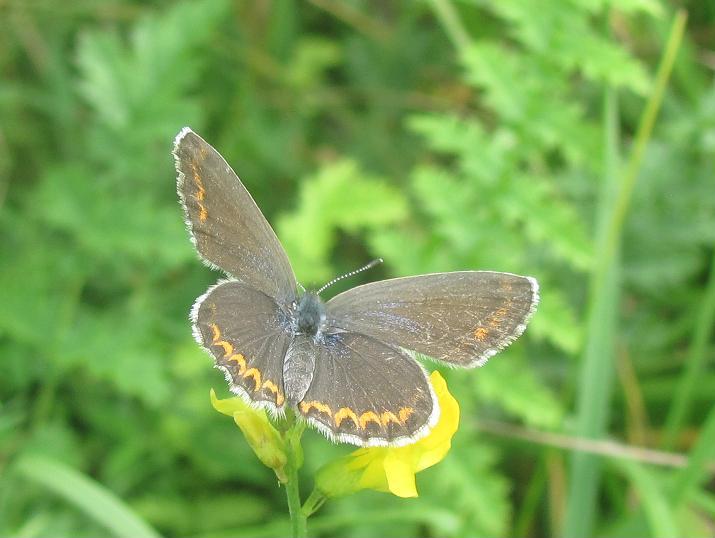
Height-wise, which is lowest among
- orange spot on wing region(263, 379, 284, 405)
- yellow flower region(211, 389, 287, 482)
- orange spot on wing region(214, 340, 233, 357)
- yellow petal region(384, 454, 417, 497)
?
yellow petal region(384, 454, 417, 497)

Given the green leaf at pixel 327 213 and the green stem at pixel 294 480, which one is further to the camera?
the green leaf at pixel 327 213

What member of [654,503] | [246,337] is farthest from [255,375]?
[654,503]

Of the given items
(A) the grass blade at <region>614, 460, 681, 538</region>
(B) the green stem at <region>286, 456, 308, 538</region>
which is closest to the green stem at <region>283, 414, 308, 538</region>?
(B) the green stem at <region>286, 456, 308, 538</region>

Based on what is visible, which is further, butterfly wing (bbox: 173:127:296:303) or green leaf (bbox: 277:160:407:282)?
green leaf (bbox: 277:160:407:282)

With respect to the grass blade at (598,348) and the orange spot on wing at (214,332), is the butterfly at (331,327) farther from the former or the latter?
the grass blade at (598,348)

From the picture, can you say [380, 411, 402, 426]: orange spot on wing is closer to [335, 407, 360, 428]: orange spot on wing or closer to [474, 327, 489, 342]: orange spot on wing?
[335, 407, 360, 428]: orange spot on wing

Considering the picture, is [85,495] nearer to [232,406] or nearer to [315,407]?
[232,406]

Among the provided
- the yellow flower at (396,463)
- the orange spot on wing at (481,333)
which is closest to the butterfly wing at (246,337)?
A: the yellow flower at (396,463)

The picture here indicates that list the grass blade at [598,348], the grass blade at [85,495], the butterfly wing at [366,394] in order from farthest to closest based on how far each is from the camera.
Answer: the grass blade at [598,348] → the grass blade at [85,495] → the butterfly wing at [366,394]
